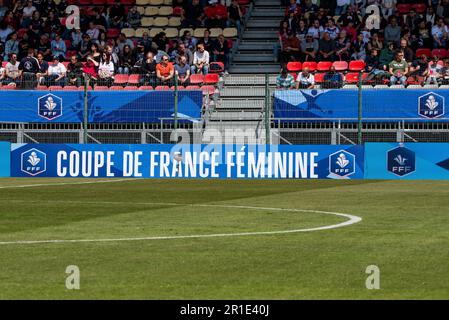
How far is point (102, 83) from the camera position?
125 ft

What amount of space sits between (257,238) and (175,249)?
1.76 m

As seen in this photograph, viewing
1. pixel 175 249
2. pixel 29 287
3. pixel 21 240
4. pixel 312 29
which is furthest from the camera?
pixel 312 29

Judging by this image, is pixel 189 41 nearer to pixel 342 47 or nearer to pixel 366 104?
pixel 342 47

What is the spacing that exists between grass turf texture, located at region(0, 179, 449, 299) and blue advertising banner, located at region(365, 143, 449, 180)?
8.95m

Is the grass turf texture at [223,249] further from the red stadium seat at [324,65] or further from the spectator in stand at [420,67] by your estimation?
the red stadium seat at [324,65]

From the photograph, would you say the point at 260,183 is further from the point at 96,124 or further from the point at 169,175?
the point at 96,124

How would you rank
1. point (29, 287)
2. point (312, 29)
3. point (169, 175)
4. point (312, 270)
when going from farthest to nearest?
point (312, 29) < point (169, 175) < point (312, 270) < point (29, 287)

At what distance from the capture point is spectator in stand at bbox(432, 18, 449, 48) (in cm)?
4069

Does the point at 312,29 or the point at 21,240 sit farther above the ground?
the point at 312,29

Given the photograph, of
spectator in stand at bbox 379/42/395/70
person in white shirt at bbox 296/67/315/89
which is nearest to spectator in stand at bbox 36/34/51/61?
person in white shirt at bbox 296/67/315/89

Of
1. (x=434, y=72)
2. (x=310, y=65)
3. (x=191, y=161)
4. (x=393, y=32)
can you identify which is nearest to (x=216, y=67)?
(x=310, y=65)

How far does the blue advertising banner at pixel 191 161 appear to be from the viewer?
3372 cm
